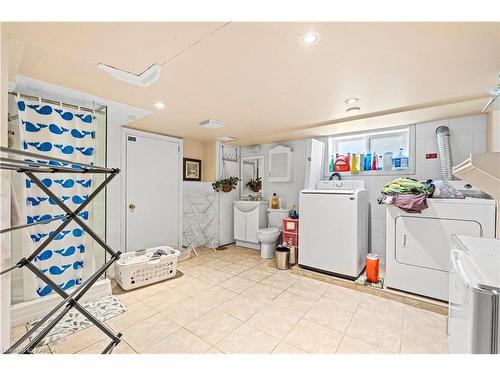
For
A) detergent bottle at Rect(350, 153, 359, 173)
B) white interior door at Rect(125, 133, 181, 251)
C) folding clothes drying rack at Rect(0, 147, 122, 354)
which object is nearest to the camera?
folding clothes drying rack at Rect(0, 147, 122, 354)

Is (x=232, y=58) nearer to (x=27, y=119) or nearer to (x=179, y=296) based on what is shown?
(x=27, y=119)

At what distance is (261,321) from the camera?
1902mm

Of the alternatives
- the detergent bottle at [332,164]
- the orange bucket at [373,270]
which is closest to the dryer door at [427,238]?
the orange bucket at [373,270]

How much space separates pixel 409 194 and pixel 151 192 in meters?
3.37

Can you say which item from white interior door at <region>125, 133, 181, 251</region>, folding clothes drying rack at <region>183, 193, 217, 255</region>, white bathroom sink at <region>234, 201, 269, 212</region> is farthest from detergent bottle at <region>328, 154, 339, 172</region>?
white interior door at <region>125, 133, 181, 251</region>

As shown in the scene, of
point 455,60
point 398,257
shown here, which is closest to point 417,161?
point 398,257

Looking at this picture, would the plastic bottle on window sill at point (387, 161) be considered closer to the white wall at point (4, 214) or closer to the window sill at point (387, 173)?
the window sill at point (387, 173)

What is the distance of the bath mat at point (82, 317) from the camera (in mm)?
1688

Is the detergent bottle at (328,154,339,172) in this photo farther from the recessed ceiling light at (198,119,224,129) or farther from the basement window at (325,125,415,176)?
the recessed ceiling light at (198,119,224,129)

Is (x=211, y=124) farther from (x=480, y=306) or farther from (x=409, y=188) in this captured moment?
(x=480, y=306)

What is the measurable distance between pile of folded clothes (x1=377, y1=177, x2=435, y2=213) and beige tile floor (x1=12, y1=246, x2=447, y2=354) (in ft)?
3.26

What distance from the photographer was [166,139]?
3.57 metres

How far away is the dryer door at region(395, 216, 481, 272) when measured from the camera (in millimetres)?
2027

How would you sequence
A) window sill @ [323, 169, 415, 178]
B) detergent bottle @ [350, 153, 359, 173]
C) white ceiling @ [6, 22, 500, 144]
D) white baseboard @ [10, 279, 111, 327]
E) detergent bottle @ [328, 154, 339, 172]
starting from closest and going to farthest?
white ceiling @ [6, 22, 500, 144] < white baseboard @ [10, 279, 111, 327] < window sill @ [323, 169, 415, 178] < detergent bottle @ [350, 153, 359, 173] < detergent bottle @ [328, 154, 339, 172]
